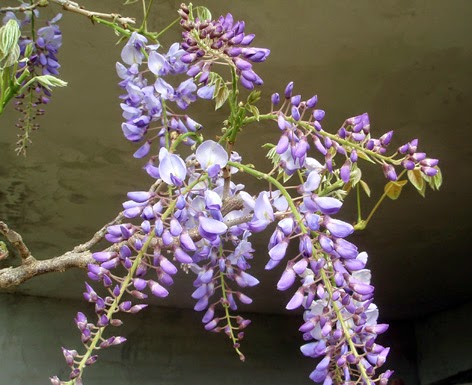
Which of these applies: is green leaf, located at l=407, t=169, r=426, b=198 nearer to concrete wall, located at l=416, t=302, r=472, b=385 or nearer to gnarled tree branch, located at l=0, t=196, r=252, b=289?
gnarled tree branch, located at l=0, t=196, r=252, b=289

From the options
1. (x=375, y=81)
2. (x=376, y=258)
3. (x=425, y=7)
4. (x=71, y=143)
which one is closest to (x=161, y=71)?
(x=425, y=7)

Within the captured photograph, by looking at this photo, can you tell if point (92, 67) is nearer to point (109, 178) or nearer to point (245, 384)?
point (109, 178)

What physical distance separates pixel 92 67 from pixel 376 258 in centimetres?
Result: 237

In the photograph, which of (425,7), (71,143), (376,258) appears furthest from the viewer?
(376,258)

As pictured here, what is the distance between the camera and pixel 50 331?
4172 millimetres

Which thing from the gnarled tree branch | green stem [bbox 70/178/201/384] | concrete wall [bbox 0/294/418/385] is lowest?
green stem [bbox 70/178/201/384]

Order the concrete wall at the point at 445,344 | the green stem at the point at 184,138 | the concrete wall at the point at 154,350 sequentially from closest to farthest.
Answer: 1. the green stem at the point at 184,138
2. the concrete wall at the point at 154,350
3. the concrete wall at the point at 445,344

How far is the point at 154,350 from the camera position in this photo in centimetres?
448

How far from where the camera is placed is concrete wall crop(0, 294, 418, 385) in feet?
13.4

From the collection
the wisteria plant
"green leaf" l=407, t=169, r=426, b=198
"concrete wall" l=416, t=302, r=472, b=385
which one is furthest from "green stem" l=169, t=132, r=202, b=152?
"concrete wall" l=416, t=302, r=472, b=385

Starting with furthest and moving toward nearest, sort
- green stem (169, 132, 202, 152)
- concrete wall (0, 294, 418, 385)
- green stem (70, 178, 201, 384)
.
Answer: concrete wall (0, 294, 418, 385) < green stem (169, 132, 202, 152) < green stem (70, 178, 201, 384)

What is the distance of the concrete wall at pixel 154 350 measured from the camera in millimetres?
4090

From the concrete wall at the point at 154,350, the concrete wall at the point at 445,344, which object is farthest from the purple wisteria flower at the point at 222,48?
the concrete wall at the point at 445,344

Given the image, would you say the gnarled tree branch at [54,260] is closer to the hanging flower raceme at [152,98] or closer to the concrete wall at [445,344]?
the hanging flower raceme at [152,98]
